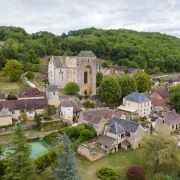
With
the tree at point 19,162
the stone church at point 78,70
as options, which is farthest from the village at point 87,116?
the tree at point 19,162

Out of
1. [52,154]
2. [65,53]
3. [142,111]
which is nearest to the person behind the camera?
[52,154]

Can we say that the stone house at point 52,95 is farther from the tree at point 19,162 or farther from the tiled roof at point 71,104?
the tree at point 19,162

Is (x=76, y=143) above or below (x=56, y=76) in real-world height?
below

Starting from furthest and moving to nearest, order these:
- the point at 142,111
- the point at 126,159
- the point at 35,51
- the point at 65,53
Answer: the point at 65,53, the point at 35,51, the point at 142,111, the point at 126,159

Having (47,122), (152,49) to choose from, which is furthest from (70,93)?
(152,49)

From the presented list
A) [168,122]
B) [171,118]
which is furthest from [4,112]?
[171,118]

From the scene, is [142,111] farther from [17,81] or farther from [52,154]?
[17,81]

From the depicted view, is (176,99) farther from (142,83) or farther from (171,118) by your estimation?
(171,118)
